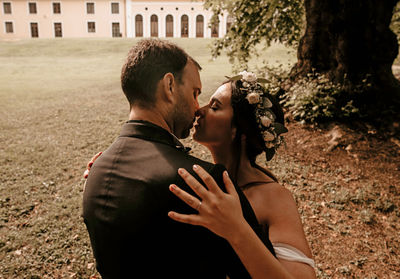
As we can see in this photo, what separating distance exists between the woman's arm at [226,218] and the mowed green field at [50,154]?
142 inches

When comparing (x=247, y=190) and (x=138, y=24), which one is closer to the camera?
(x=247, y=190)

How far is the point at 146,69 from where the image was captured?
2010 millimetres

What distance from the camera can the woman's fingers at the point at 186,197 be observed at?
1490 millimetres

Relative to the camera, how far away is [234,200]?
161 centimetres

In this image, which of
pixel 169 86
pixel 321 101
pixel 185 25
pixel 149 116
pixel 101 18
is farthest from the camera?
pixel 185 25

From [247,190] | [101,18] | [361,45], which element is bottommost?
[247,190]

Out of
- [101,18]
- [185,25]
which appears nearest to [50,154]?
[185,25]

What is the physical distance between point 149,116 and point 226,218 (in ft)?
2.69

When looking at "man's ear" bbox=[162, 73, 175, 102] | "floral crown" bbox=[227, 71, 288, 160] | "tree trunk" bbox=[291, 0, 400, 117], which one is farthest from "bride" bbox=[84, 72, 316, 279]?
"tree trunk" bbox=[291, 0, 400, 117]

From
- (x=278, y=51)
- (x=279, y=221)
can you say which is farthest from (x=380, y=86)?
(x=278, y=51)

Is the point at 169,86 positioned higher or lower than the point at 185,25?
lower

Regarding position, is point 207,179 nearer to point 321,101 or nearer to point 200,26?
point 321,101

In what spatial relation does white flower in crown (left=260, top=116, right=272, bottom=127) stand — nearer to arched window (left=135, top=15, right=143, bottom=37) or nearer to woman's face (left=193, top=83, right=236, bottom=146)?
woman's face (left=193, top=83, right=236, bottom=146)

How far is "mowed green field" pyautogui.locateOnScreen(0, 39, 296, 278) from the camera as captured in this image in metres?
4.77
